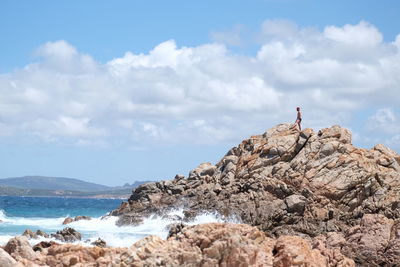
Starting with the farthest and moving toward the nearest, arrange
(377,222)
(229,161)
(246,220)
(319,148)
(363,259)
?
(229,161) < (319,148) < (246,220) < (377,222) < (363,259)

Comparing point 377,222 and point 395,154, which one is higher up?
point 395,154

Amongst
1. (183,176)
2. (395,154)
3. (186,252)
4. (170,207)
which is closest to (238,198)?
(170,207)

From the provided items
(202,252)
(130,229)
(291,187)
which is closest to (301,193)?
(291,187)

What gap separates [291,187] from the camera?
4094 centimetres

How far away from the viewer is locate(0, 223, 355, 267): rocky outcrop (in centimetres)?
1520

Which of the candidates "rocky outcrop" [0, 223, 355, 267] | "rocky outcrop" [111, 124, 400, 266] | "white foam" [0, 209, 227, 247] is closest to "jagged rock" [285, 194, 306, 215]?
"rocky outcrop" [111, 124, 400, 266]

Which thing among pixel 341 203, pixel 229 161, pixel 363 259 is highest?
pixel 229 161

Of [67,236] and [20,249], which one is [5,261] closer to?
[20,249]

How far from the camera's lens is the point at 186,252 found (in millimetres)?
15312

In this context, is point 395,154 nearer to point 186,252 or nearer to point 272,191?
point 272,191

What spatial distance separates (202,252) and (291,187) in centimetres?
2605

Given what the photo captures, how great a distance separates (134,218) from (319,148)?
13753 mm

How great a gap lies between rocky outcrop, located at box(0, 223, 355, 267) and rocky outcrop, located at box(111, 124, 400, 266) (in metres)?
16.0

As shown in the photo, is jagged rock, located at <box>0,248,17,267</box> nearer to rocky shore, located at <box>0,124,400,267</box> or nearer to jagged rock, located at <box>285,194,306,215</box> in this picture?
rocky shore, located at <box>0,124,400,267</box>
